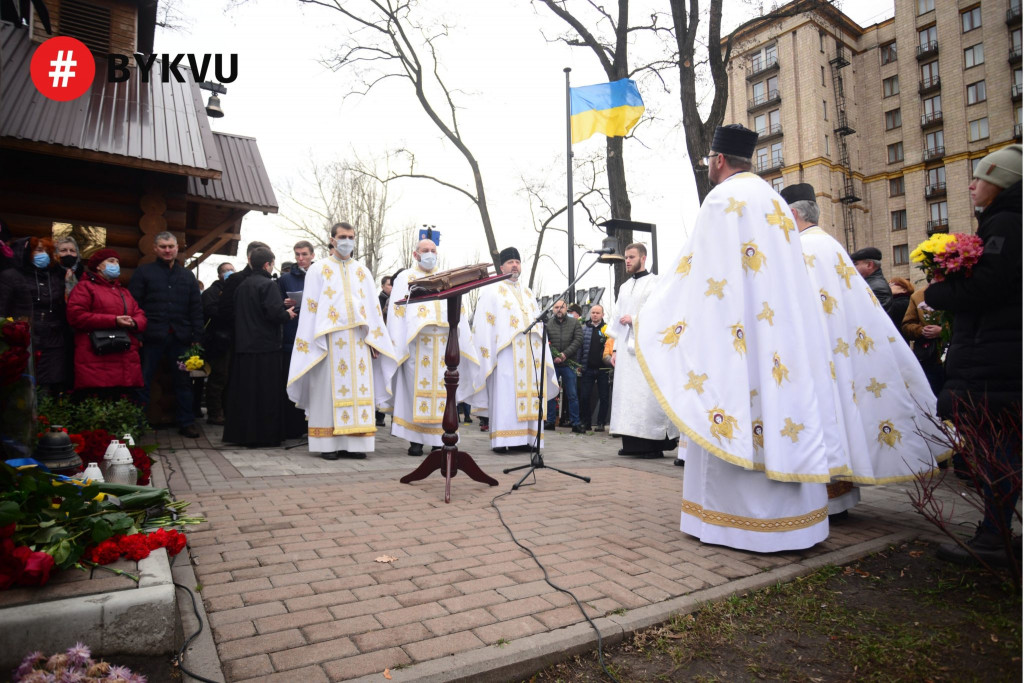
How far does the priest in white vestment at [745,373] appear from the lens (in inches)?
140

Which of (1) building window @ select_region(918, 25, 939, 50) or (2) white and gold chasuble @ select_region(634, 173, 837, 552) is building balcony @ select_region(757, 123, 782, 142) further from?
(2) white and gold chasuble @ select_region(634, 173, 837, 552)

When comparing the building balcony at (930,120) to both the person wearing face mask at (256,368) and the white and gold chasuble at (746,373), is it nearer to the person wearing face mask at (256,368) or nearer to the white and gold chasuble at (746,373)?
the person wearing face mask at (256,368)

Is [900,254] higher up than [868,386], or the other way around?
[900,254]

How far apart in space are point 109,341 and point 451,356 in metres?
3.69

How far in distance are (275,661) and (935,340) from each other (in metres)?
6.99

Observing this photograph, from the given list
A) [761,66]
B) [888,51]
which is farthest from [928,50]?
[761,66]

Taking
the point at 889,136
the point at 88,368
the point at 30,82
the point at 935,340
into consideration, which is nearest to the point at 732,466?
the point at 935,340

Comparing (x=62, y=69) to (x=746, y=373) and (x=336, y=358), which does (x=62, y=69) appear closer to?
(x=336, y=358)

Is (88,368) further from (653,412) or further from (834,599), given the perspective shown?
(834,599)

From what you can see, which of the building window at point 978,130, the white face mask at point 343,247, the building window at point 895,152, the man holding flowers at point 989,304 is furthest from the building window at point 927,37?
the man holding flowers at point 989,304

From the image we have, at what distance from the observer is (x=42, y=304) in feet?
21.2

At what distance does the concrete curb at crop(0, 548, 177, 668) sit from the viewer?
2086 mm

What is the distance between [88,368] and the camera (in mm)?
6426

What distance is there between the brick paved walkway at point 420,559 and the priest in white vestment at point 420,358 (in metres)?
1.56
